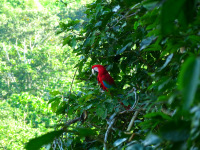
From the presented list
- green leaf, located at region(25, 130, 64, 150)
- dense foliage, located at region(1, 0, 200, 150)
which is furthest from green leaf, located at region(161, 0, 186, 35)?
green leaf, located at region(25, 130, 64, 150)

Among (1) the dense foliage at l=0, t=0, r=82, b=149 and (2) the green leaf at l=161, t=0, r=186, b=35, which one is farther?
(1) the dense foliage at l=0, t=0, r=82, b=149

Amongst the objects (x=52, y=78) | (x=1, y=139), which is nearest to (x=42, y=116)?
(x=1, y=139)

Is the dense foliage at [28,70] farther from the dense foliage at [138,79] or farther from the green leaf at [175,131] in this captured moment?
the green leaf at [175,131]

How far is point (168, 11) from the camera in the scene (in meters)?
0.21

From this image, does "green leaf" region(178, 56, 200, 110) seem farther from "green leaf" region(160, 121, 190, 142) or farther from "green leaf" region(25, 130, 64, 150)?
"green leaf" region(25, 130, 64, 150)

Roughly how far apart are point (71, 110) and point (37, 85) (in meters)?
6.65

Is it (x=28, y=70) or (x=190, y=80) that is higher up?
(x=28, y=70)

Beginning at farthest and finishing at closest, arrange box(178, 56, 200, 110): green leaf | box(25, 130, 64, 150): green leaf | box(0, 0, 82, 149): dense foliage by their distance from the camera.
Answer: box(0, 0, 82, 149): dense foliage → box(25, 130, 64, 150): green leaf → box(178, 56, 200, 110): green leaf

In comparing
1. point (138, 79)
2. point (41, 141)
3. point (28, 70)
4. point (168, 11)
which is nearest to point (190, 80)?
point (168, 11)

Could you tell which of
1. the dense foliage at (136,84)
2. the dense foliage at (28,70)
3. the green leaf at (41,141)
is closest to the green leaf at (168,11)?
the dense foliage at (136,84)

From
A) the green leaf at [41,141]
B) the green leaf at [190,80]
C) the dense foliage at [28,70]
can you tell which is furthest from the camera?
the dense foliage at [28,70]

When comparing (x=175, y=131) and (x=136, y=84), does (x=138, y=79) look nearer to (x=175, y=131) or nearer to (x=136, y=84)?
(x=136, y=84)

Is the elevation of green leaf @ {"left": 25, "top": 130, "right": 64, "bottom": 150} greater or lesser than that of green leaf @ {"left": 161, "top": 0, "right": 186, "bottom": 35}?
lesser

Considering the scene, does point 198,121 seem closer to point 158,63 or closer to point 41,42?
point 158,63
